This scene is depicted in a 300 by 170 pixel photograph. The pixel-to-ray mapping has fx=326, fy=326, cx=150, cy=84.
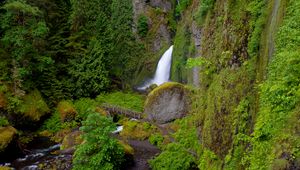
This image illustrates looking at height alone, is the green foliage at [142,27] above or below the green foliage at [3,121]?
above

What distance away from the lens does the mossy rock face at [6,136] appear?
17.9m

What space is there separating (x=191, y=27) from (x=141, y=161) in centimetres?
1271

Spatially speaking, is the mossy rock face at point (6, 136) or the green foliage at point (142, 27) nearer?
the mossy rock face at point (6, 136)

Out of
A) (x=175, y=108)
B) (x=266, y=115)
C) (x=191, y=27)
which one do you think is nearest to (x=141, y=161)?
(x=175, y=108)

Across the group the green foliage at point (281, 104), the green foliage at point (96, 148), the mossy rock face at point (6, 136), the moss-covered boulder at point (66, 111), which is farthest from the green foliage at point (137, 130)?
the green foliage at point (281, 104)

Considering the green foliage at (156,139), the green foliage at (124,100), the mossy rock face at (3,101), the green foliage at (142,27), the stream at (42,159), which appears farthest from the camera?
the green foliage at (142,27)

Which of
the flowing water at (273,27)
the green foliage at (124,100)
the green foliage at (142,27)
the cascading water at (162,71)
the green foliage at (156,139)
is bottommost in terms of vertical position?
the green foliage at (156,139)

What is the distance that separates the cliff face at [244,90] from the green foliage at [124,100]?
1132cm

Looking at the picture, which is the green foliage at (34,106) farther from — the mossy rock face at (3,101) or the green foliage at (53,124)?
the mossy rock face at (3,101)

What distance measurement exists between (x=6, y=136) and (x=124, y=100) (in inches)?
395

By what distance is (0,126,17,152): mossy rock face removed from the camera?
1795cm

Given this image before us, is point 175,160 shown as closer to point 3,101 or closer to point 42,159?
point 42,159

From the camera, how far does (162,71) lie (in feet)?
99.3

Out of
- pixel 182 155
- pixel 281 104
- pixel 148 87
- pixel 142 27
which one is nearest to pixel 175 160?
pixel 182 155
